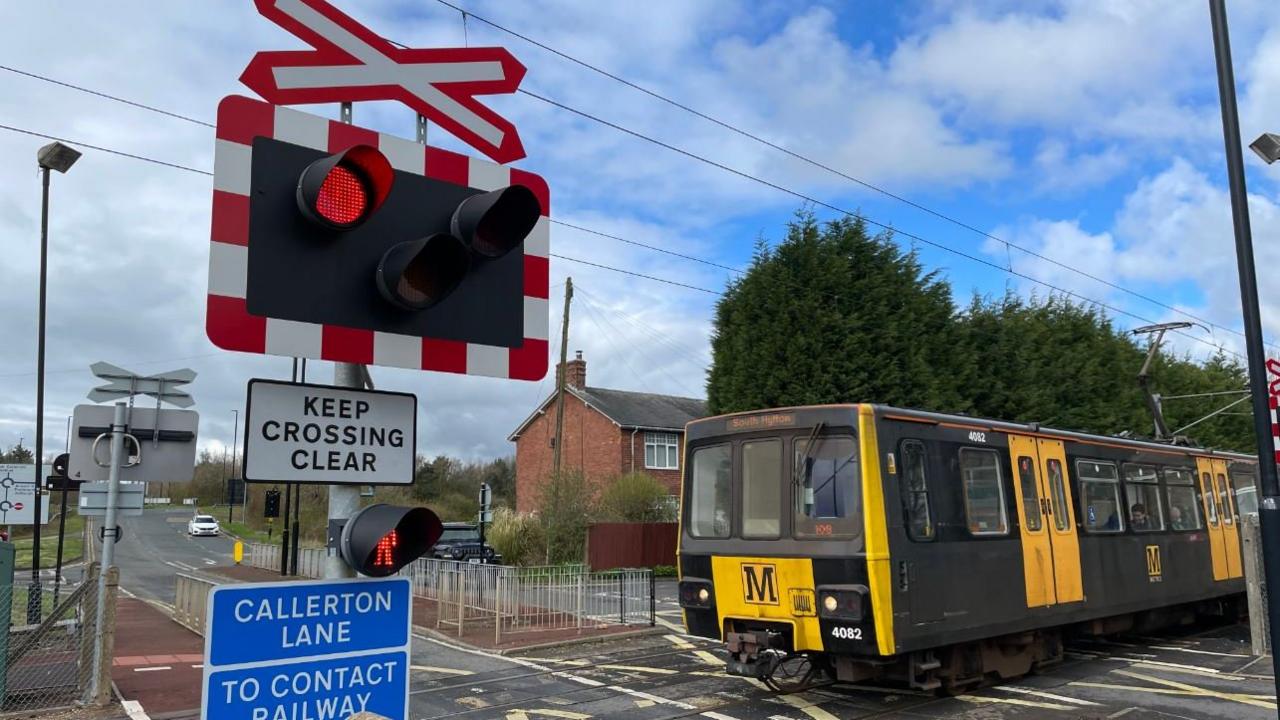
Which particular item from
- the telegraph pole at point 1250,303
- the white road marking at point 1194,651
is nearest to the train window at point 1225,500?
the white road marking at point 1194,651

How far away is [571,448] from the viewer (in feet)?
141

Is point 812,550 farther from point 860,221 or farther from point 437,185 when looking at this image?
point 860,221

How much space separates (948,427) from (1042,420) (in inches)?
513

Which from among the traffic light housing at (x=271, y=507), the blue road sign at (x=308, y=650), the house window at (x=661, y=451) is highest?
the house window at (x=661, y=451)

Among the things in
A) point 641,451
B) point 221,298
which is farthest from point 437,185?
point 641,451

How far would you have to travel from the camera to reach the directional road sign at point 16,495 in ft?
59.4

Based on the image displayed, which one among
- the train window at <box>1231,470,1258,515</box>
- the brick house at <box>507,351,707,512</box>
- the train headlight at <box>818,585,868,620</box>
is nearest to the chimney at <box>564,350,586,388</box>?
the brick house at <box>507,351,707,512</box>

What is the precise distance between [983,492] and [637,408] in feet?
109

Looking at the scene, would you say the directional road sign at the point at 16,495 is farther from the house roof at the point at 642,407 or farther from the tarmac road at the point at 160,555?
the house roof at the point at 642,407

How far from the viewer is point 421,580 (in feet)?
65.2

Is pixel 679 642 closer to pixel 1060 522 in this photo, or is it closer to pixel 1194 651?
pixel 1060 522

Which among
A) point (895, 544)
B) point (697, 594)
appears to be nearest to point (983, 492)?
point (895, 544)

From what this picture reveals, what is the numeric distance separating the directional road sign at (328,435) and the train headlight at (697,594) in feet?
24.4

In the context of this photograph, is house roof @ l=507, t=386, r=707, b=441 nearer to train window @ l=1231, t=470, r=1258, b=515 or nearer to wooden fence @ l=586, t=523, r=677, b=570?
wooden fence @ l=586, t=523, r=677, b=570
